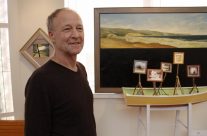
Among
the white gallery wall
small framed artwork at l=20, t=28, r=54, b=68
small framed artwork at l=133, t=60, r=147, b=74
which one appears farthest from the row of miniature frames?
small framed artwork at l=20, t=28, r=54, b=68

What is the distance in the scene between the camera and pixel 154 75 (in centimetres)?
234

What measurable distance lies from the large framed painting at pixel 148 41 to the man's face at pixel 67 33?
4.33 ft

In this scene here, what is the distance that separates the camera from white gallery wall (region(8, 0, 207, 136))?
2.61 meters

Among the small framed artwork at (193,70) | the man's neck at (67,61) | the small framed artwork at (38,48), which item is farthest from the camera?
the small framed artwork at (38,48)

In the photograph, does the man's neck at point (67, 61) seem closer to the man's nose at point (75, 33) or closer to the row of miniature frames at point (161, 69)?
the man's nose at point (75, 33)

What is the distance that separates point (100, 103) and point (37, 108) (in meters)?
1.62

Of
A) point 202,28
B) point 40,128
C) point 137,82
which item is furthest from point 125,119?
point 40,128

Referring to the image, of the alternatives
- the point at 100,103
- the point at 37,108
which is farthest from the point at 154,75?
the point at 37,108

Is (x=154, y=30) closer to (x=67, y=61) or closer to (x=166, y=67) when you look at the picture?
(x=166, y=67)

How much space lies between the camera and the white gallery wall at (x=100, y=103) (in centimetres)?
261

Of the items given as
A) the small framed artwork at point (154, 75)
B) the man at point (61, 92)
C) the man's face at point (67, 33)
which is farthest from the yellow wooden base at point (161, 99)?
the man's face at point (67, 33)

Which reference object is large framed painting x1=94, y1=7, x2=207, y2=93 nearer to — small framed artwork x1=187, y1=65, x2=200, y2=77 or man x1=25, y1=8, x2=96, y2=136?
small framed artwork x1=187, y1=65, x2=200, y2=77

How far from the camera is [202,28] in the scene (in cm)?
252

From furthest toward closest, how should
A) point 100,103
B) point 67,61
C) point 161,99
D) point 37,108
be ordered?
point 100,103 → point 161,99 → point 67,61 → point 37,108
